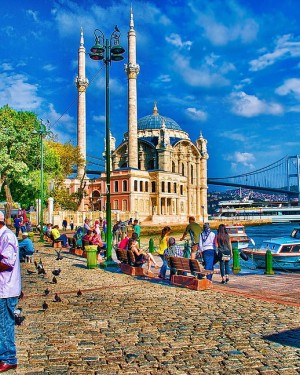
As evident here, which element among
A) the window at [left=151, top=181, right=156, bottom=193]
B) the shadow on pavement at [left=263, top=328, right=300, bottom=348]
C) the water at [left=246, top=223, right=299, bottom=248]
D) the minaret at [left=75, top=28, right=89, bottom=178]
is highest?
the minaret at [left=75, top=28, right=89, bottom=178]

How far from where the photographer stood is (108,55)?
16.8 metres

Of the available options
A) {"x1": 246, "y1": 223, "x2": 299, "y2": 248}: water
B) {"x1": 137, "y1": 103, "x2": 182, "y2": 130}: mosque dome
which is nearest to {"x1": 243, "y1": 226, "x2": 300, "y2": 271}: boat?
{"x1": 246, "y1": 223, "x2": 299, "y2": 248}: water

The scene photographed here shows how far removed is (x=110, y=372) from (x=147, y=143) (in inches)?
2891

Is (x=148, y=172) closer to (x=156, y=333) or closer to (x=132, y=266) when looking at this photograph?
(x=132, y=266)

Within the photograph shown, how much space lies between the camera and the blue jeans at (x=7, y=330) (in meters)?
5.11

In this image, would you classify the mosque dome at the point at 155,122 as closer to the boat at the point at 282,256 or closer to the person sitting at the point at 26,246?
the boat at the point at 282,256

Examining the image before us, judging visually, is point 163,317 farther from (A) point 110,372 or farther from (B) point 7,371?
(B) point 7,371

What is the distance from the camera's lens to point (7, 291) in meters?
5.09

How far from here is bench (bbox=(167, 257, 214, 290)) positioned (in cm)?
1090

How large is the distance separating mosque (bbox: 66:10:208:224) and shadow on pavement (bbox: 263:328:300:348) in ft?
154

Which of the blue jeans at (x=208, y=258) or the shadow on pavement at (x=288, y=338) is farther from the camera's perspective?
the blue jeans at (x=208, y=258)

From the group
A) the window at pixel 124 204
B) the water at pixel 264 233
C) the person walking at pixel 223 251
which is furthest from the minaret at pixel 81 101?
the person walking at pixel 223 251

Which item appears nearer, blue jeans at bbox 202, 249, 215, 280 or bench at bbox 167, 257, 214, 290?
bench at bbox 167, 257, 214, 290

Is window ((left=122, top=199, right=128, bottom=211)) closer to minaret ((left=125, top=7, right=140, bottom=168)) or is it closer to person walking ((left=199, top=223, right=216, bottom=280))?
minaret ((left=125, top=7, right=140, bottom=168))
